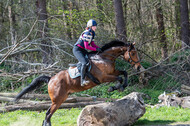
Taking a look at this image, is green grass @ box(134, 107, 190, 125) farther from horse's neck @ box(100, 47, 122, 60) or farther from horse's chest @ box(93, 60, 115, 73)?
horse's neck @ box(100, 47, 122, 60)

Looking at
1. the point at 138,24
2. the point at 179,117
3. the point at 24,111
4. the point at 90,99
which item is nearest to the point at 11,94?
the point at 24,111

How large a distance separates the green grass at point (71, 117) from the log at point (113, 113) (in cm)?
56

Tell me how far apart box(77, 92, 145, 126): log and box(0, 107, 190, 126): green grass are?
0.56 meters

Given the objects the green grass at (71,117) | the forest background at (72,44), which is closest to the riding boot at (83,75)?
the green grass at (71,117)

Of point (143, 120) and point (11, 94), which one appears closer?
point (143, 120)

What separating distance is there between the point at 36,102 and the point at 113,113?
4.32 m

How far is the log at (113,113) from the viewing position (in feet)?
18.8

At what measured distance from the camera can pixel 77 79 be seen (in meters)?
6.29

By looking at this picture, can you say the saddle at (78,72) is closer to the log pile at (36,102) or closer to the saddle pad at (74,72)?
the saddle pad at (74,72)

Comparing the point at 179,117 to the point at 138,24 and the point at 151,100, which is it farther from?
the point at 138,24

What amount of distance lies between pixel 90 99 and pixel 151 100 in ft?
8.79

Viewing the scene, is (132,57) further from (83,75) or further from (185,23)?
(185,23)

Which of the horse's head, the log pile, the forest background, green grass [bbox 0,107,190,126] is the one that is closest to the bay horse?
the horse's head

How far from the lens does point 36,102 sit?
915cm
